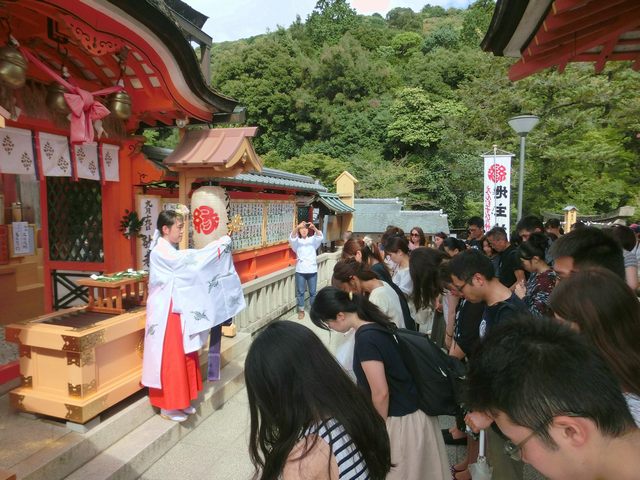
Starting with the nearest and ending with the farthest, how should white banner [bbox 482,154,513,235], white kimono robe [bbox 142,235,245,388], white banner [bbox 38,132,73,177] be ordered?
white kimono robe [bbox 142,235,245,388]
white banner [bbox 38,132,73,177]
white banner [bbox 482,154,513,235]

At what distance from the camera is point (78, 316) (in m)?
4.07

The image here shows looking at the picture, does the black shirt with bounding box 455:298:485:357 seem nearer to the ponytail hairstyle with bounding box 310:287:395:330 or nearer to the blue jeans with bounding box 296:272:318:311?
the ponytail hairstyle with bounding box 310:287:395:330

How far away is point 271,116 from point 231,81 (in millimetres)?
5003

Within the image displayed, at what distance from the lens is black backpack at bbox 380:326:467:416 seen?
246 cm

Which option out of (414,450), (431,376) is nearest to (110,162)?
(431,376)

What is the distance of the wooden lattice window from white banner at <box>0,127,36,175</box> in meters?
1.23

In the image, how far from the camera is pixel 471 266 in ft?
9.15

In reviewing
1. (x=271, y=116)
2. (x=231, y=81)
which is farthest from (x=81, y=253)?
(x=231, y=81)

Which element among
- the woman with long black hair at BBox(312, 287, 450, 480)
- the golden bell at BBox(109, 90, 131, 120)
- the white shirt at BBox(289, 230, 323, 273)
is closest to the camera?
the woman with long black hair at BBox(312, 287, 450, 480)

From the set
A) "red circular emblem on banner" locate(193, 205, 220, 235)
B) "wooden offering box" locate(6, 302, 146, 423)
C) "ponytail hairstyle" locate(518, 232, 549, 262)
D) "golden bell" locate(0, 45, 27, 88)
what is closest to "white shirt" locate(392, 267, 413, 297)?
"ponytail hairstyle" locate(518, 232, 549, 262)

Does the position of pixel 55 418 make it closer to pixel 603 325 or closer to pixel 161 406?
pixel 161 406

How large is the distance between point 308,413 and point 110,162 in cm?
480

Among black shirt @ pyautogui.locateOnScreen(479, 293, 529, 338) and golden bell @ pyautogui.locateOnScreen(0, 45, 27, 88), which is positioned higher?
golden bell @ pyautogui.locateOnScreen(0, 45, 27, 88)

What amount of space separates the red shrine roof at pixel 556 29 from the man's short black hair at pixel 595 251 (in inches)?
58.6
